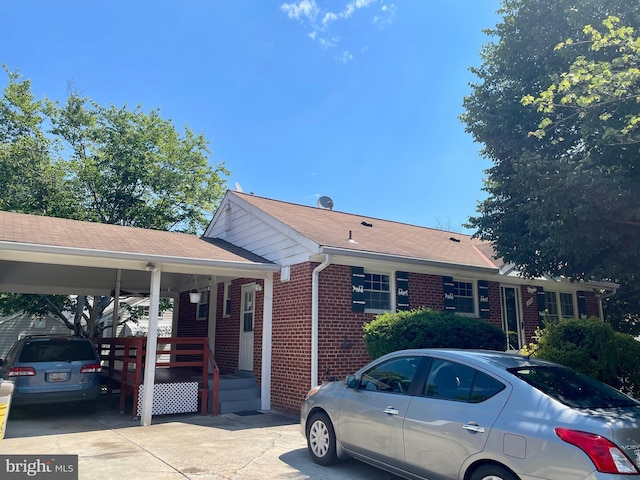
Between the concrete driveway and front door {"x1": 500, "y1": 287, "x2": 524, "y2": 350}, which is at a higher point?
front door {"x1": 500, "y1": 287, "x2": 524, "y2": 350}

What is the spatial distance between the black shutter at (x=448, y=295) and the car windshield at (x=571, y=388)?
7.16m

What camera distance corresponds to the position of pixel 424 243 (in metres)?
13.5

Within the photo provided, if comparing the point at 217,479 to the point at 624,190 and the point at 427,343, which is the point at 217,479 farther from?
the point at 624,190

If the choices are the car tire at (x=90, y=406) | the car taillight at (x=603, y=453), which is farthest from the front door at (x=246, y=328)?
the car taillight at (x=603, y=453)

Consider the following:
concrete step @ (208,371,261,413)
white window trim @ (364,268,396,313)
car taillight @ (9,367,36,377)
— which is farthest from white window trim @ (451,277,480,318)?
car taillight @ (9,367,36,377)

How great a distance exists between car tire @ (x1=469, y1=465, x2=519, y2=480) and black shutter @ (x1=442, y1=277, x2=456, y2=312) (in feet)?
26.0

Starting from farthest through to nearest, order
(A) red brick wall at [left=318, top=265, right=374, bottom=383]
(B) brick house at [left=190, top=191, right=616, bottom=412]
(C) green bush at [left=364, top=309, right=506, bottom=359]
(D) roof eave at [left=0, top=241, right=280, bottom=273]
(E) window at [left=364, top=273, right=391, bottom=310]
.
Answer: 1. (E) window at [left=364, top=273, right=391, bottom=310]
2. (B) brick house at [left=190, top=191, right=616, bottom=412]
3. (A) red brick wall at [left=318, top=265, right=374, bottom=383]
4. (C) green bush at [left=364, top=309, right=506, bottom=359]
5. (D) roof eave at [left=0, top=241, right=280, bottom=273]

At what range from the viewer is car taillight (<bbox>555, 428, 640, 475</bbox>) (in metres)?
3.34

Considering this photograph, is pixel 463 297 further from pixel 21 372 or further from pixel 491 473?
pixel 21 372

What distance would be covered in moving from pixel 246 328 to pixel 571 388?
349 inches

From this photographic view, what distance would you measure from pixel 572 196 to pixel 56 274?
12333 millimetres

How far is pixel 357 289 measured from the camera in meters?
10.2

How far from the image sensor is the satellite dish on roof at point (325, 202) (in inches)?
611

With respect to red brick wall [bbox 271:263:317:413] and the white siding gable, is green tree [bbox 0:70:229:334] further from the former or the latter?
red brick wall [bbox 271:263:317:413]
